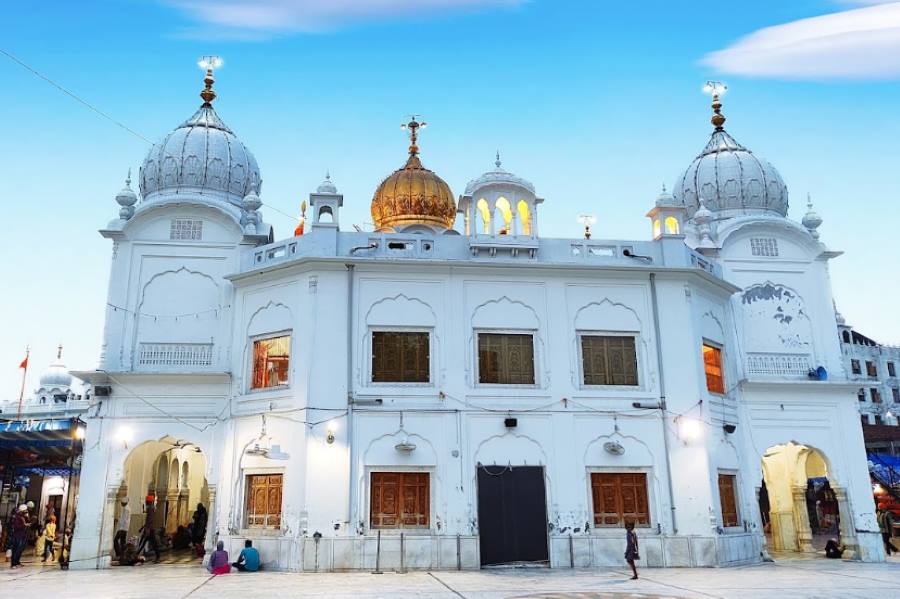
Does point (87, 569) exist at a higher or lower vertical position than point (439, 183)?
lower

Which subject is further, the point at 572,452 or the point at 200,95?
the point at 200,95

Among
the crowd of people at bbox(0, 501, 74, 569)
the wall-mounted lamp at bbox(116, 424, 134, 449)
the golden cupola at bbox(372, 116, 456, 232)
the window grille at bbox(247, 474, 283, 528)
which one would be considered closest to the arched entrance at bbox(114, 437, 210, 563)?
the wall-mounted lamp at bbox(116, 424, 134, 449)

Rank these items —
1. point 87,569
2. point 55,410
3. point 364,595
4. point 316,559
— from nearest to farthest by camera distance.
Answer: point 364,595
point 316,559
point 87,569
point 55,410

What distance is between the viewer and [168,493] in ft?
80.9

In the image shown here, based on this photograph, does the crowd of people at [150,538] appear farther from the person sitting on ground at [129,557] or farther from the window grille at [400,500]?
the window grille at [400,500]

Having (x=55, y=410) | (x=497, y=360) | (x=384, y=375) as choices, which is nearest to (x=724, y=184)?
(x=497, y=360)

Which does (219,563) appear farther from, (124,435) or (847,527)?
(847,527)

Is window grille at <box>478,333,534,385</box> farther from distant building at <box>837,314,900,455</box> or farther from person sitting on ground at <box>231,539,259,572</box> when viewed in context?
distant building at <box>837,314,900,455</box>

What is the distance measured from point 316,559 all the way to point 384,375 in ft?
13.9

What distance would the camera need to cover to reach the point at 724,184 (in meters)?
23.1

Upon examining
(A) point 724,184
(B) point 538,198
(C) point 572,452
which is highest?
(A) point 724,184

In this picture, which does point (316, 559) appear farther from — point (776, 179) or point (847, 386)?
point (776, 179)

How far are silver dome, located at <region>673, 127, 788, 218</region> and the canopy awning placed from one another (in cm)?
1892

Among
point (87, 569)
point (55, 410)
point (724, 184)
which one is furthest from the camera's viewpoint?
point (55, 410)
